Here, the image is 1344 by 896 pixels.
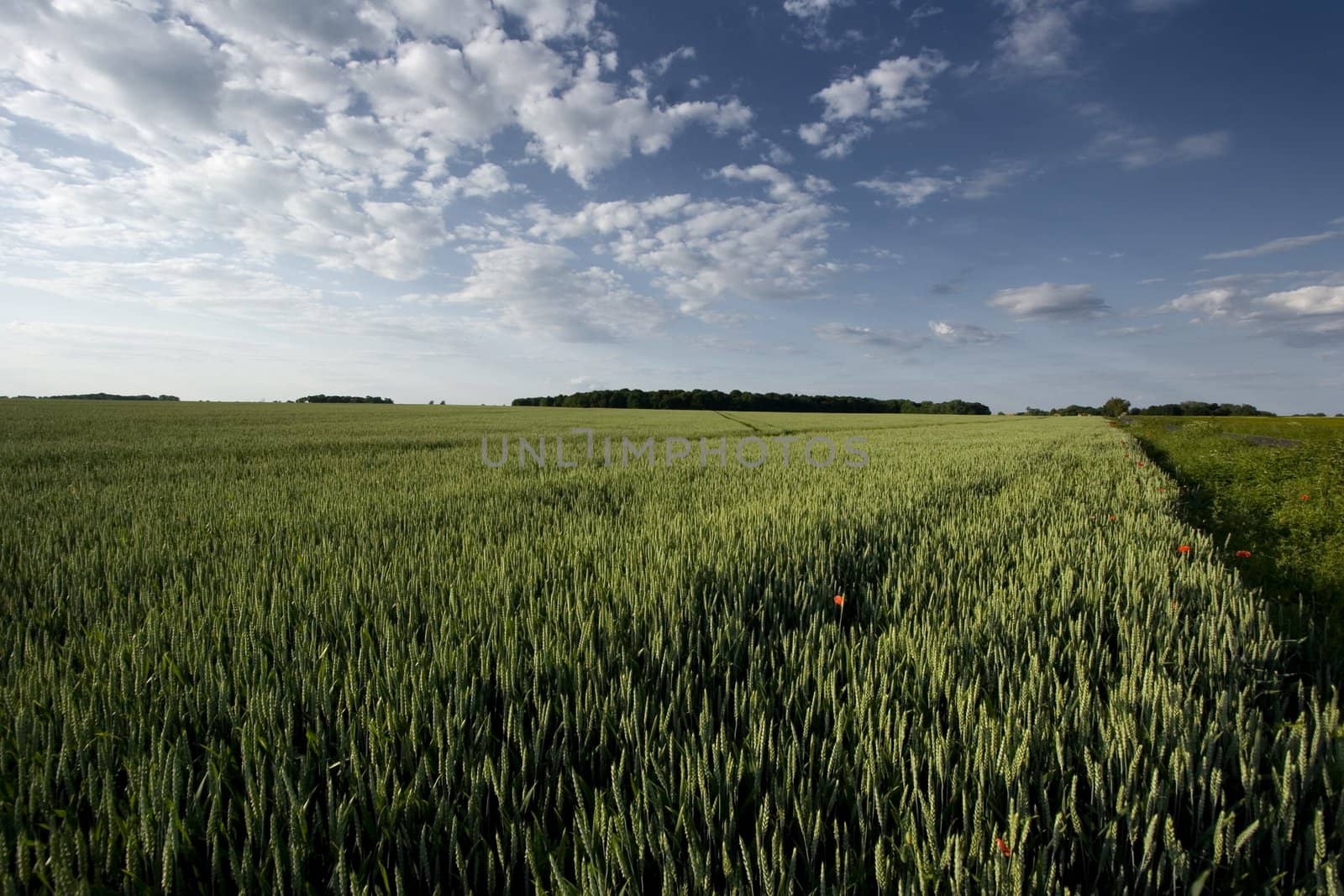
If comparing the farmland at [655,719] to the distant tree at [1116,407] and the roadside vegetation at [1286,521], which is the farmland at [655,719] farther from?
the distant tree at [1116,407]

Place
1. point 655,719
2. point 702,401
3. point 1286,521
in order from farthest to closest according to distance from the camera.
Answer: point 702,401, point 1286,521, point 655,719

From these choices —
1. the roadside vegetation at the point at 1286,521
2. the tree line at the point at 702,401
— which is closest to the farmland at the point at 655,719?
the roadside vegetation at the point at 1286,521

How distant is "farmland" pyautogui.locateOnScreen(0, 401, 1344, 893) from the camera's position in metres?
1.13

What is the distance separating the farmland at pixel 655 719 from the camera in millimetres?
1133

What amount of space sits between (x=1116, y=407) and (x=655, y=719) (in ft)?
369

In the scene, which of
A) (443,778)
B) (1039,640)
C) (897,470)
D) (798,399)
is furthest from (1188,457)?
(798,399)

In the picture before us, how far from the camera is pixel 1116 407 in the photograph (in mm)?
88875

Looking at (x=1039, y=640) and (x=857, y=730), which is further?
(x=1039, y=640)

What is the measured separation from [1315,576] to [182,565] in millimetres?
8102

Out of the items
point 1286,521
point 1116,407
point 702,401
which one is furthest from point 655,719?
point 1116,407

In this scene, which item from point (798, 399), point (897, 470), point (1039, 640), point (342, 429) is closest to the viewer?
point (1039, 640)

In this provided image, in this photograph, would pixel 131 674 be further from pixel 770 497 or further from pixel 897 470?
pixel 897 470

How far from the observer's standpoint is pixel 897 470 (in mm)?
7816

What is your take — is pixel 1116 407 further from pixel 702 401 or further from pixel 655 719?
pixel 655 719
